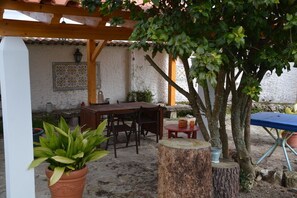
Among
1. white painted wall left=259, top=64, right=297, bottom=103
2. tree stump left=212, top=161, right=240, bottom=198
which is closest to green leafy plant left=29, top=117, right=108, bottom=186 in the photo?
tree stump left=212, top=161, right=240, bottom=198

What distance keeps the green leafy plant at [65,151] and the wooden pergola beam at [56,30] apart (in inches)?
51.1

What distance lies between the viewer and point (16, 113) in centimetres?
271

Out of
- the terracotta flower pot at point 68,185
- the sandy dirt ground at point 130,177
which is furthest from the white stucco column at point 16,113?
the sandy dirt ground at point 130,177

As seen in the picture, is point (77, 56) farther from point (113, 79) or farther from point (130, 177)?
point (130, 177)

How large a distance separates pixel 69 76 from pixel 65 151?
5.47m

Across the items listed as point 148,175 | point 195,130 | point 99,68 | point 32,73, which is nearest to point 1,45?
point 148,175

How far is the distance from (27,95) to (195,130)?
3.12 m

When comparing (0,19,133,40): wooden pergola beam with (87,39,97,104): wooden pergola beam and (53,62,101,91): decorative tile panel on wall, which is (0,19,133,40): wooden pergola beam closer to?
(87,39,97,104): wooden pergola beam

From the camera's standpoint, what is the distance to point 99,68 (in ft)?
28.6

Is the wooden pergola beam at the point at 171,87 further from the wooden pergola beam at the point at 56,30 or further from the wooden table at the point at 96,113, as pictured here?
the wooden pergola beam at the point at 56,30

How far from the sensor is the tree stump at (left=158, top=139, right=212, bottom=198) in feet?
9.11

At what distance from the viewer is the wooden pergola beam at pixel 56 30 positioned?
140 inches

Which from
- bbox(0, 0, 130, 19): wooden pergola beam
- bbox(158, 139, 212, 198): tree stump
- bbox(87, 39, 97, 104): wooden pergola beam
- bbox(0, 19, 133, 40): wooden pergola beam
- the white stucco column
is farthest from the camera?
bbox(87, 39, 97, 104): wooden pergola beam

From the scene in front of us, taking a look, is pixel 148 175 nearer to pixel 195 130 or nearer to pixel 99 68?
pixel 195 130
